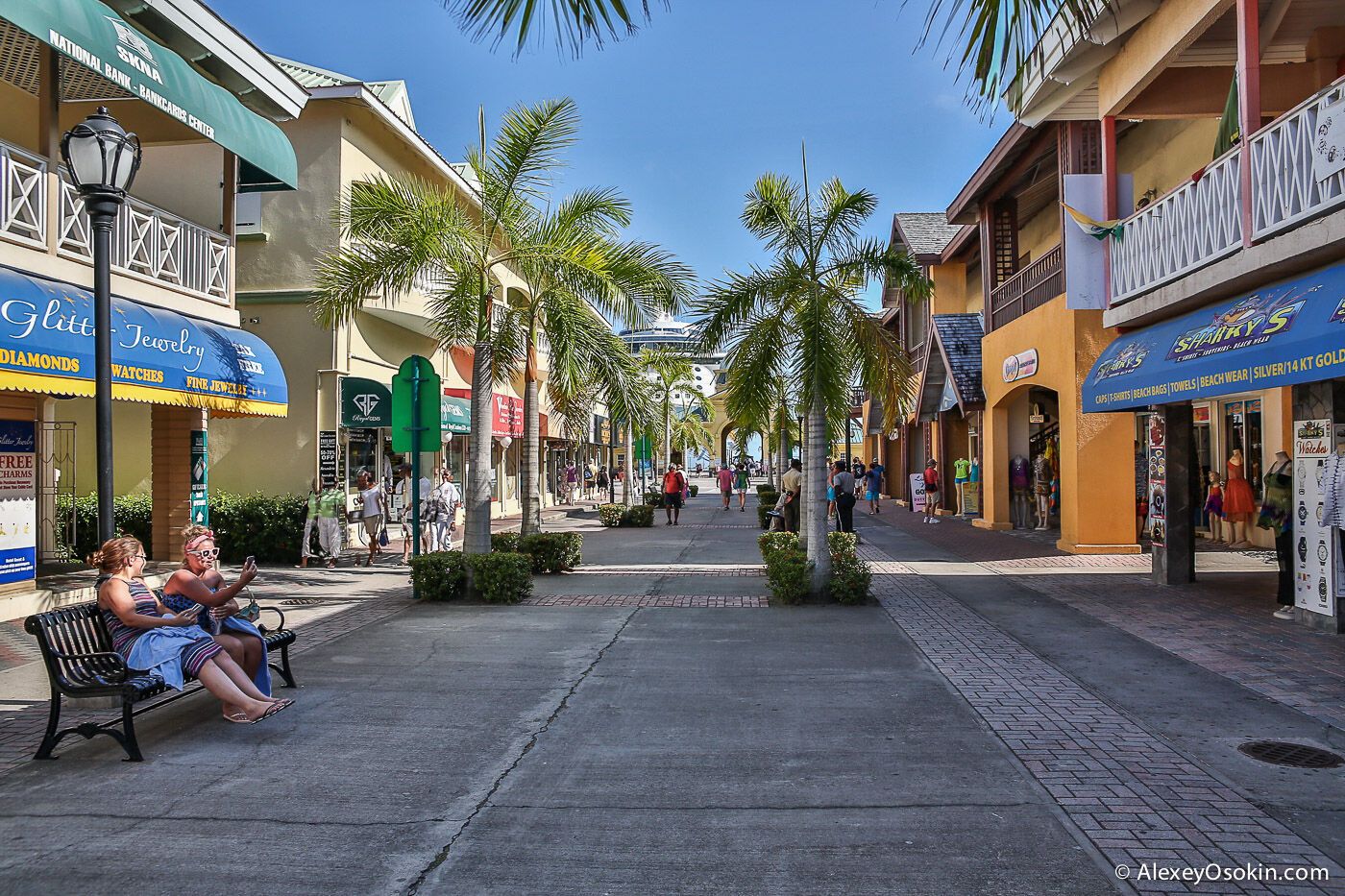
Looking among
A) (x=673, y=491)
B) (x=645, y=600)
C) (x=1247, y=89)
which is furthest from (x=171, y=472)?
(x=1247, y=89)

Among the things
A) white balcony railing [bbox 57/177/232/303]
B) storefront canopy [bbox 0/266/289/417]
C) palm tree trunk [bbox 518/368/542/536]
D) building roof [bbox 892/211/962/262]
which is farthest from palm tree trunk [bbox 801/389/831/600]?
building roof [bbox 892/211/962/262]

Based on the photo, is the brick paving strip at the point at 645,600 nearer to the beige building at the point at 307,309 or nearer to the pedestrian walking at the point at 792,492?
the pedestrian walking at the point at 792,492

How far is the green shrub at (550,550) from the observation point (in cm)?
1372

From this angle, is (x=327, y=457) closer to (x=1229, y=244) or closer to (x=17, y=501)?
(x=17, y=501)

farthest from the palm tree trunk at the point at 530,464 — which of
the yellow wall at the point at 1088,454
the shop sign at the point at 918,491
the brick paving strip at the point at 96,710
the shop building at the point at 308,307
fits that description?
the shop sign at the point at 918,491

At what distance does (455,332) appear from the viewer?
38.2 feet

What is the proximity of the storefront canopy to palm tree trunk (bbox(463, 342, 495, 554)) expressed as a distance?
3.33 metres

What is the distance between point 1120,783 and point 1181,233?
8391mm

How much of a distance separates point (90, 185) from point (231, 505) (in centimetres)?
969

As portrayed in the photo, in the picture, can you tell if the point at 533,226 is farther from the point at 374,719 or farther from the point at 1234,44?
the point at 1234,44

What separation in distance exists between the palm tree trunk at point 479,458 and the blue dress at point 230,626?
5110mm

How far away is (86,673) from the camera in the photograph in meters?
5.44

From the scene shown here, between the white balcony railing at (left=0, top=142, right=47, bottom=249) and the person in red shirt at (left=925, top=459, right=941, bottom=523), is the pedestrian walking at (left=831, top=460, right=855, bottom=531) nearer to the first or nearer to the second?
the person in red shirt at (left=925, top=459, right=941, bottom=523)

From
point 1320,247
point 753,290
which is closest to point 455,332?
point 753,290
